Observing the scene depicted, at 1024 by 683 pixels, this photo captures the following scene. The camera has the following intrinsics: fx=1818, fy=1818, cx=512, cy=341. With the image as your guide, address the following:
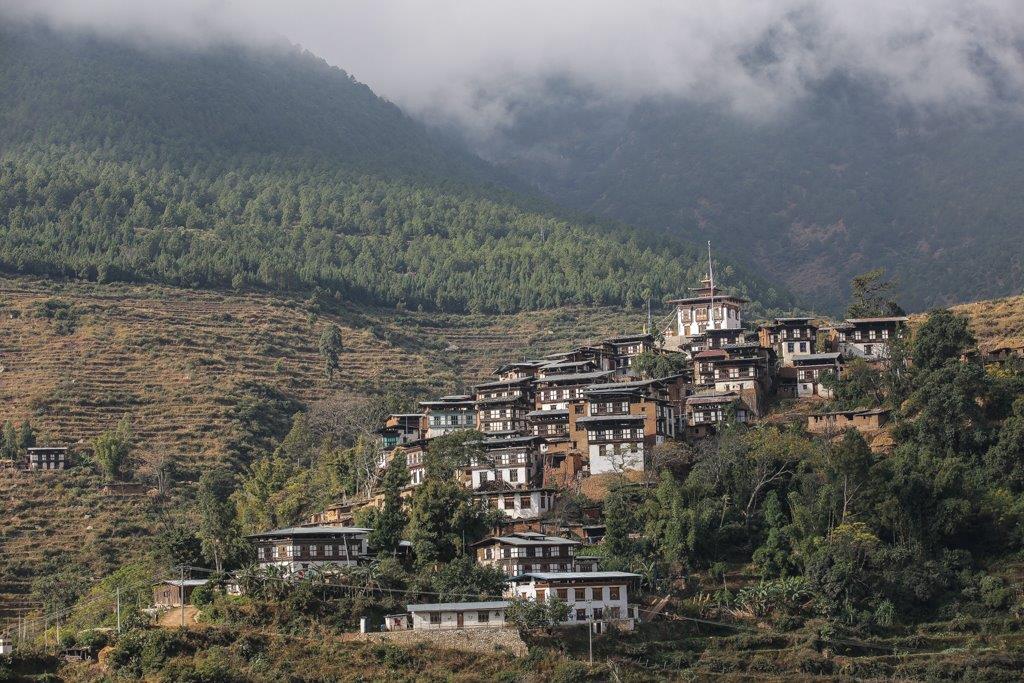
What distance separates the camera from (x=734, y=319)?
109312 millimetres

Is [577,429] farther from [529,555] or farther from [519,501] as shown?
[529,555]

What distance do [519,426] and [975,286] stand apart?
10616cm

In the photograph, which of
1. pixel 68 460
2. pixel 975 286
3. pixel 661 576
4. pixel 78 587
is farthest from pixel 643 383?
pixel 975 286

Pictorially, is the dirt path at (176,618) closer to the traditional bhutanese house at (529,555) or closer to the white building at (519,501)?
the traditional bhutanese house at (529,555)

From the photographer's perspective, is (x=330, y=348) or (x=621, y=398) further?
(x=330, y=348)

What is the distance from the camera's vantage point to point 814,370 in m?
94.9

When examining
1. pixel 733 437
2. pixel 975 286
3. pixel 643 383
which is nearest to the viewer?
pixel 733 437

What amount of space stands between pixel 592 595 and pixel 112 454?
139 feet

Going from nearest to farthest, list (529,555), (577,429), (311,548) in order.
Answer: (311,548), (529,555), (577,429)

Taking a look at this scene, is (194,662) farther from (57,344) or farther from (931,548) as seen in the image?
(57,344)

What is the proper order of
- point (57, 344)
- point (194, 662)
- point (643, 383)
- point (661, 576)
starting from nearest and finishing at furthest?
1. point (194, 662)
2. point (661, 576)
3. point (643, 383)
4. point (57, 344)

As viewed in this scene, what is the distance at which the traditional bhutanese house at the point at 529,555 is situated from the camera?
74.2 m

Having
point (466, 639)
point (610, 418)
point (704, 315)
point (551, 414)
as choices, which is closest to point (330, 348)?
point (704, 315)

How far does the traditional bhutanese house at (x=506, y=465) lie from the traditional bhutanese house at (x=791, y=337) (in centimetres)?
1927
